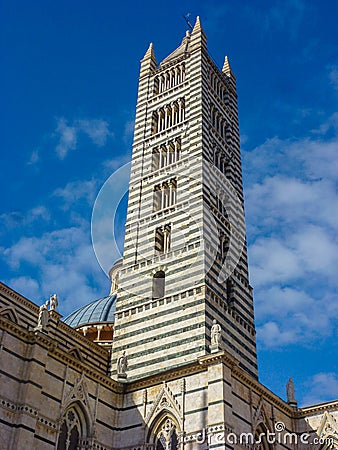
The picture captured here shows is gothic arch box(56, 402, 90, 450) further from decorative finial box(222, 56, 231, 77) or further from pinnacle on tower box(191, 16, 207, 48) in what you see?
decorative finial box(222, 56, 231, 77)

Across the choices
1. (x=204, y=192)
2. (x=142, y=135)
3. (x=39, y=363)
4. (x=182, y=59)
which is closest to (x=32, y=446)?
(x=39, y=363)

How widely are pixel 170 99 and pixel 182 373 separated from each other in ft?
50.2

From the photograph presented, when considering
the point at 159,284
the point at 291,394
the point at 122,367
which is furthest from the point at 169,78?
A: the point at 291,394

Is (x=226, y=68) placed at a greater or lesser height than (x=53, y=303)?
greater

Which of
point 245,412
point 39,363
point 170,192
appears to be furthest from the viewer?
point 170,192

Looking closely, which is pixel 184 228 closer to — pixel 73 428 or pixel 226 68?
pixel 73 428

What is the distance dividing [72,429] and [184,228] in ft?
30.9

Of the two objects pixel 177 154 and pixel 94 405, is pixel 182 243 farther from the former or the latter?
pixel 94 405

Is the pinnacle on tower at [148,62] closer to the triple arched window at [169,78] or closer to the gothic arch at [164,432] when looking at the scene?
the triple arched window at [169,78]

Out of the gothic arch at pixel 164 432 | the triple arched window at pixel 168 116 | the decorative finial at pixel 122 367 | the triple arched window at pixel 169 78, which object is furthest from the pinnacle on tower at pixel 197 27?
the gothic arch at pixel 164 432

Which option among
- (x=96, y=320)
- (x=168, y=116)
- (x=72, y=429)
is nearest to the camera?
(x=72, y=429)

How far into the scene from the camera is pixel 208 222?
23.1 meters

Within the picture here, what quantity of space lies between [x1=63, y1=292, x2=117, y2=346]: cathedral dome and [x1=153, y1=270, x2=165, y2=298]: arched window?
6.69 m

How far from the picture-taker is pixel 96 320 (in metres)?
29.6
